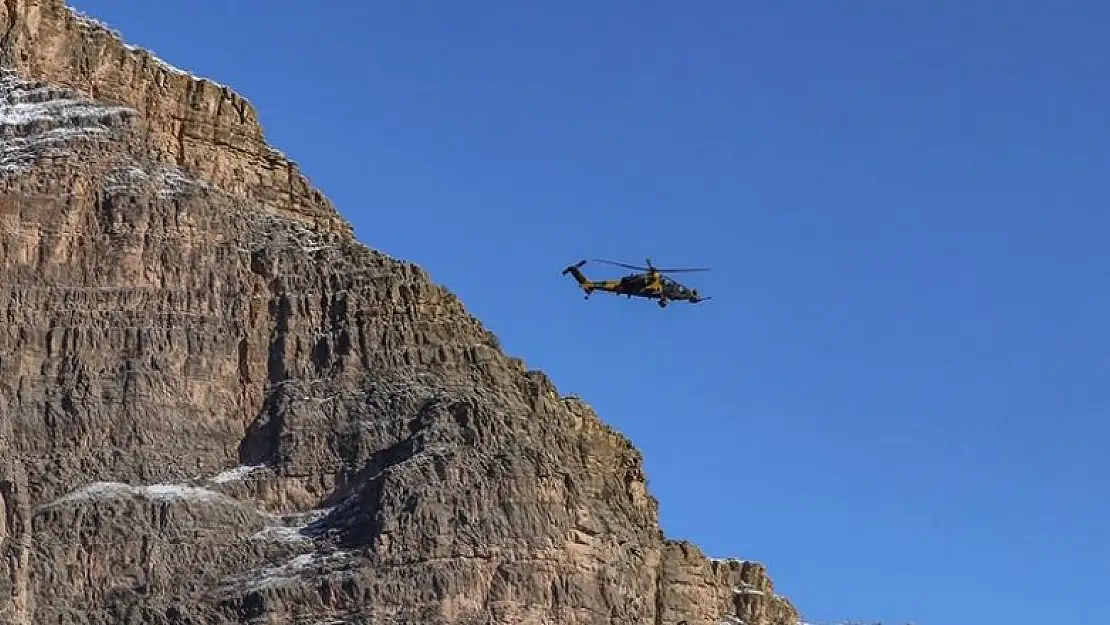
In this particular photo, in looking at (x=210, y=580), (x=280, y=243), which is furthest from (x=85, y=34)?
(x=210, y=580)

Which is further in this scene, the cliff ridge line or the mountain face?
the cliff ridge line

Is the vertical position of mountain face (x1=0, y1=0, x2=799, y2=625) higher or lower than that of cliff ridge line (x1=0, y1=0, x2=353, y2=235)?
lower

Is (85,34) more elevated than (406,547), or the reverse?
(85,34)

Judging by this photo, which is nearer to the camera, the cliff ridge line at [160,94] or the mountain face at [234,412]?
the mountain face at [234,412]

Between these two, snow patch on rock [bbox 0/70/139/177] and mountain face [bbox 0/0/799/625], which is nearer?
mountain face [bbox 0/0/799/625]

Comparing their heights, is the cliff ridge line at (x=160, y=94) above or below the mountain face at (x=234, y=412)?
above

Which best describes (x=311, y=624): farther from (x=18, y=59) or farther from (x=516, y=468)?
(x=18, y=59)

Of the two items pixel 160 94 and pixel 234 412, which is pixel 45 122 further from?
pixel 234 412

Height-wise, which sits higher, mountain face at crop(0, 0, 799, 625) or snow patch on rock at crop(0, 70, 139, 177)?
snow patch on rock at crop(0, 70, 139, 177)
